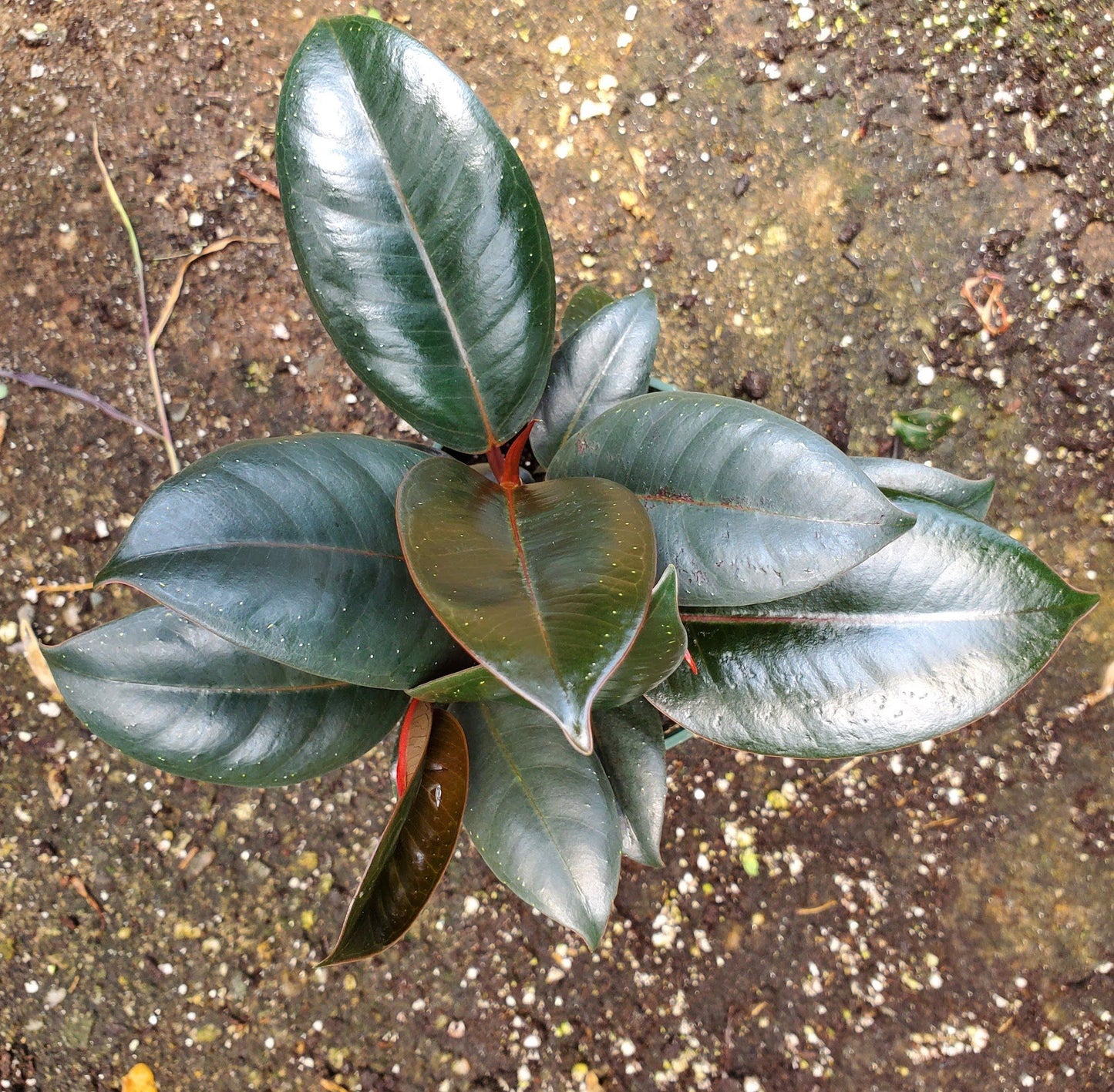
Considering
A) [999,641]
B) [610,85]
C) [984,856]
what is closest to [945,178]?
[610,85]

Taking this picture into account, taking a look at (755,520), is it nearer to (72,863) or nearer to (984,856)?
(984,856)

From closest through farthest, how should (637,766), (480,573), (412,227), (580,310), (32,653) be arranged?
(480,573)
(412,227)
(637,766)
(580,310)
(32,653)

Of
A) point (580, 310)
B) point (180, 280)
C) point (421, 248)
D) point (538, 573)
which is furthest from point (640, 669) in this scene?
point (180, 280)

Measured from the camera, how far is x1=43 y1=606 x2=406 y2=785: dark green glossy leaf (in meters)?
0.88

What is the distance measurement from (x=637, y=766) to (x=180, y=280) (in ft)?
4.11

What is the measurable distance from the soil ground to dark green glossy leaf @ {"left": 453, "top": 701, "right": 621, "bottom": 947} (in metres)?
0.75

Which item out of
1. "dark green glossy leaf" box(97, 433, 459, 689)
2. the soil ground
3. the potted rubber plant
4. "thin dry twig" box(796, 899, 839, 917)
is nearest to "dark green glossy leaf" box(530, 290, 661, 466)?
the potted rubber plant

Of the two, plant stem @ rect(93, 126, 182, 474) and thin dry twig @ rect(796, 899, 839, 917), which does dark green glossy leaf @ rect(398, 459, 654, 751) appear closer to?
plant stem @ rect(93, 126, 182, 474)

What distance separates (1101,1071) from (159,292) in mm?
2288

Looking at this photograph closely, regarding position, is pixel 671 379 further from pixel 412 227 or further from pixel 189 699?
pixel 189 699

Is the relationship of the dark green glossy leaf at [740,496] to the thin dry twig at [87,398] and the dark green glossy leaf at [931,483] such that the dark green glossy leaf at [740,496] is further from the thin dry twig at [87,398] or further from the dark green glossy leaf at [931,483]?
the thin dry twig at [87,398]

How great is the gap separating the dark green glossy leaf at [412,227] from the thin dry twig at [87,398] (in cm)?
91

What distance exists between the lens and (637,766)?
100 cm

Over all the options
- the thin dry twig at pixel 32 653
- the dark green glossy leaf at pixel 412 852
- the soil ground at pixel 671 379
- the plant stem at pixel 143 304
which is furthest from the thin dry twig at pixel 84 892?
the dark green glossy leaf at pixel 412 852
